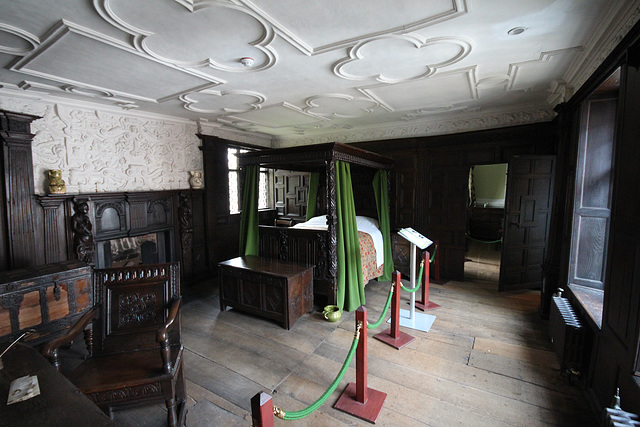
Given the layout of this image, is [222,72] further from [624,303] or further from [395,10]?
[624,303]

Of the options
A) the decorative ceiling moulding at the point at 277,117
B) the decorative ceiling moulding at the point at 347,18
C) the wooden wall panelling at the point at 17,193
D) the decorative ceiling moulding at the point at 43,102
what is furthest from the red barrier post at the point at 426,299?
the wooden wall panelling at the point at 17,193

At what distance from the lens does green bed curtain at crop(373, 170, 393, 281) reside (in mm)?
5082

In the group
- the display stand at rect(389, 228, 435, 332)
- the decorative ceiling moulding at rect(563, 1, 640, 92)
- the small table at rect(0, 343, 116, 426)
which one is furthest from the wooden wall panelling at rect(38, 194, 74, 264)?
the decorative ceiling moulding at rect(563, 1, 640, 92)

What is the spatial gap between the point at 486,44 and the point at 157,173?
16.2 ft

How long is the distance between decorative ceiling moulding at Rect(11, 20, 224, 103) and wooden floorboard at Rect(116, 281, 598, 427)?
301cm

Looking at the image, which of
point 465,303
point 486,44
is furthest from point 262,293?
point 486,44

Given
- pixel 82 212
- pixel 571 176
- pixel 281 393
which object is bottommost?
pixel 281 393

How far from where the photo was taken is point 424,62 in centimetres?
277

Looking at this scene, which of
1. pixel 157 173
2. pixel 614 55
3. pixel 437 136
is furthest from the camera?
pixel 437 136

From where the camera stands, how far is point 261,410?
1.17m

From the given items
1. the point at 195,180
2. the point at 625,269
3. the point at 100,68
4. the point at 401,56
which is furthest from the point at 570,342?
the point at 195,180

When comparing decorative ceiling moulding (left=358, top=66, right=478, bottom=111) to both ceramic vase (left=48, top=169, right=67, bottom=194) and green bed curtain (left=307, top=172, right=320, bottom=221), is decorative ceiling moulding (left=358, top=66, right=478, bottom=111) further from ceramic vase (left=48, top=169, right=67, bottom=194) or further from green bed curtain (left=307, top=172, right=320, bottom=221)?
ceramic vase (left=48, top=169, right=67, bottom=194)

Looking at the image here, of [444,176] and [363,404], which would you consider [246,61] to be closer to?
[363,404]

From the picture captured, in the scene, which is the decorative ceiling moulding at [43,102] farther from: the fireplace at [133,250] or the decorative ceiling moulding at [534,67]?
the decorative ceiling moulding at [534,67]
